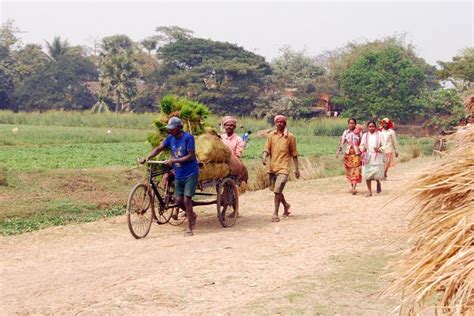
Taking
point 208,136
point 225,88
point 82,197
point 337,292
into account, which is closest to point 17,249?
point 208,136

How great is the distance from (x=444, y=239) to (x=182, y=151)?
6871 millimetres

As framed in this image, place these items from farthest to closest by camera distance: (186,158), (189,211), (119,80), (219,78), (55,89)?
(55,89)
(119,80)
(219,78)
(189,211)
(186,158)

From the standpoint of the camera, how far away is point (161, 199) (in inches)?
419

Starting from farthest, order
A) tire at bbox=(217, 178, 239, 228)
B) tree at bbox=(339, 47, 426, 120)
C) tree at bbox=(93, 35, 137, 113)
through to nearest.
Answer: tree at bbox=(93, 35, 137, 113) < tree at bbox=(339, 47, 426, 120) < tire at bbox=(217, 178, 239, 228)

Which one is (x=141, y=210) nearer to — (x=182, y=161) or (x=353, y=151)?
(x=182, y=161)

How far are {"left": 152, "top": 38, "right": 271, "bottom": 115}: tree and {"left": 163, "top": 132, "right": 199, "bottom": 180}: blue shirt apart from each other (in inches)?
1786

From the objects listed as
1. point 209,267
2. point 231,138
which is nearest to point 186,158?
point 231,138

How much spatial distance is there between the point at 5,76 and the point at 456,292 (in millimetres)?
67365

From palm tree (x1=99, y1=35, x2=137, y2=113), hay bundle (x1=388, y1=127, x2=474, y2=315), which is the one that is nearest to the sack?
hay bundle (x1=388, y1=127, x2=474, y2=315)

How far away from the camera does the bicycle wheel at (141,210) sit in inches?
400

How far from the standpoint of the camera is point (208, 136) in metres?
11.2

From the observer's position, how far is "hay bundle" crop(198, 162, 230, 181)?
10961mm

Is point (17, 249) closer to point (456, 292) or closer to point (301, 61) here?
point (456, 292)

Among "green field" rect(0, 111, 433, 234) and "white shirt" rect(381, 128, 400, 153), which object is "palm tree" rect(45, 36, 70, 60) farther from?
"white shirt" rect(381, 128, 400, 153)
